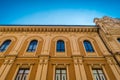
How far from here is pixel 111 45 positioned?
1165cm

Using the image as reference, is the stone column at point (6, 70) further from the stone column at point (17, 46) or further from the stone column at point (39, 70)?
the stone column at point (39, 70)

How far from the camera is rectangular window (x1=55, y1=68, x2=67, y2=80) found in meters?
9.10

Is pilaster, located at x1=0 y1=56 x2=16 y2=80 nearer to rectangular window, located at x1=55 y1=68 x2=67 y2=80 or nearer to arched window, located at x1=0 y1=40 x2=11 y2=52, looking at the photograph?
arched window, located at x1=0 y1=40 x2=11 y2=52

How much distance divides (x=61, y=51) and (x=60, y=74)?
278 centimetres

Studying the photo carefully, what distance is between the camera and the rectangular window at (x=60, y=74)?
29.8 feet

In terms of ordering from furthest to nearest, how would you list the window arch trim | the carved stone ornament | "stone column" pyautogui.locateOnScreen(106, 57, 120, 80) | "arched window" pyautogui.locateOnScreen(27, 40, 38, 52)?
the carved stone ornament, the window arch trim, "arched window" pyautogui.locateOnScreen(27, 40, 38, 52), "stone column" pyautogui.locateOnScreen(106, 57, 120, 80)

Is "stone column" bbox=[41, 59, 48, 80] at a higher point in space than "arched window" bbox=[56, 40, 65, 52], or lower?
lower

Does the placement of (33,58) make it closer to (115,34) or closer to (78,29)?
(78,29)

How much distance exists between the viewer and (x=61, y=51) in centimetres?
1173

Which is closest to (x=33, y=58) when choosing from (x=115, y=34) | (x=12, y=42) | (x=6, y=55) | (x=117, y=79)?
(x=6, y=55)

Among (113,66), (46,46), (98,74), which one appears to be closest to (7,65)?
(46,46)

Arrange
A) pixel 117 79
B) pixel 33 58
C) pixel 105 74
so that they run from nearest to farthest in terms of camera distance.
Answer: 1. pixel 117 79
2. pixel 105 74
3. pixel 33 58

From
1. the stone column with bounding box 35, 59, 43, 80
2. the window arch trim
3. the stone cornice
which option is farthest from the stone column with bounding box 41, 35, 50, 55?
the window arch trim

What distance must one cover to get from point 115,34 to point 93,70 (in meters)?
5.68
